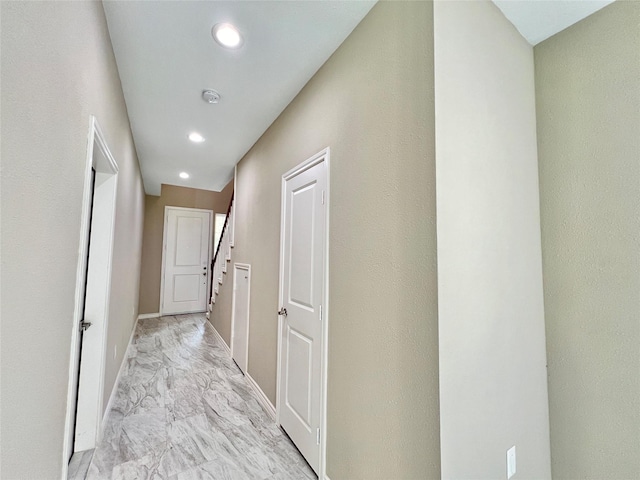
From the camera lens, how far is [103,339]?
1.95m

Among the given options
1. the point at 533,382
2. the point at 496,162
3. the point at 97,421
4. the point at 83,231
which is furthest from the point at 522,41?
the point at 97,421

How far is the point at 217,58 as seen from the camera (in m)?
1.83

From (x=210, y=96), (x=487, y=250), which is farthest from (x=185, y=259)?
(x=487, y=250)

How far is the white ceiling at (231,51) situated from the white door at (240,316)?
160cm

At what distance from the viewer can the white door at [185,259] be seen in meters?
5.83

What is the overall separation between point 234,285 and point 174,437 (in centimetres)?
176

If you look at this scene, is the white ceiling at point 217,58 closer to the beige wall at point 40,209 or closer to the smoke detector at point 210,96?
the smoke detector at point 210,96

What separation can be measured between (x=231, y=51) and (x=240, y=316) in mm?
2635

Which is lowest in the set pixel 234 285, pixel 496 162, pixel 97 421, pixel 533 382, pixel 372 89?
pixel 97 421

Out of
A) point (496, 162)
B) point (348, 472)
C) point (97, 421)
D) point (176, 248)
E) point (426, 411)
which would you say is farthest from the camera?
point (176, 248)

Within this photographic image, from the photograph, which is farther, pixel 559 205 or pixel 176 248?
pixel 176 248

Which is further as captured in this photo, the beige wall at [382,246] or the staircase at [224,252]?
the staircase at [224,252]

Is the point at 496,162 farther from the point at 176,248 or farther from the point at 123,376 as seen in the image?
the point at 176,248

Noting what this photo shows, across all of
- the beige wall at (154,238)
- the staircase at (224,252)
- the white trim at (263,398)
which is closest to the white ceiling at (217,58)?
the staircase at (224,252)
